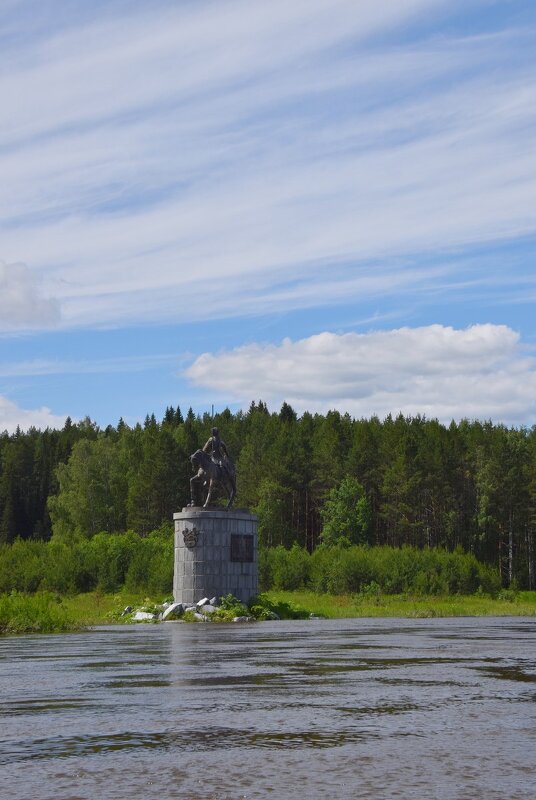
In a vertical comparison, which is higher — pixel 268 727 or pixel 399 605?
pixel 268 727

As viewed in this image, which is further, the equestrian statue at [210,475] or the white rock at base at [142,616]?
the equestrian statue at [210,475]

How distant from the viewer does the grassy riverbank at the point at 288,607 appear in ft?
114

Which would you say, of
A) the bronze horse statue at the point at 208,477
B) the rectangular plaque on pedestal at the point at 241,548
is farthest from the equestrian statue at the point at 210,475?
the rectangular plaque on pedestal at the point at 241,548

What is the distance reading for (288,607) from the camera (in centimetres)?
4788

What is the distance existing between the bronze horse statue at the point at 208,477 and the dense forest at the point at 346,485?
5325 cm

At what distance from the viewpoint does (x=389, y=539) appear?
11650 centimetres

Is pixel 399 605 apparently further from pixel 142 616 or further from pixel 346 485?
pixel 346 485

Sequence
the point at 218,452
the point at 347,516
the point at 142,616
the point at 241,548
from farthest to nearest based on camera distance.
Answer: the point at 347,516, the point at 218,452, the point at 241,548, the point at 142,616

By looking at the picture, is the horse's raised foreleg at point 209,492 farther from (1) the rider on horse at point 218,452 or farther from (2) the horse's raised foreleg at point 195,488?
(1) the rider on horse at point 218,452

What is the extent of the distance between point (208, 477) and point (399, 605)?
715 inches

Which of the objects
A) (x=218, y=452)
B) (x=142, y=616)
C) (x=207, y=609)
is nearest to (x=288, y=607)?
(x=207, y=609)

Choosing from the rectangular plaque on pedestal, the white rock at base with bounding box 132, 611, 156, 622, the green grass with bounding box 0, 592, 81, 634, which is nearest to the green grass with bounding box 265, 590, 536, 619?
the rectangular plaque on pedestal

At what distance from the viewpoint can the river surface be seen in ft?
25.1

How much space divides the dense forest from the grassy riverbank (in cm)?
2644
